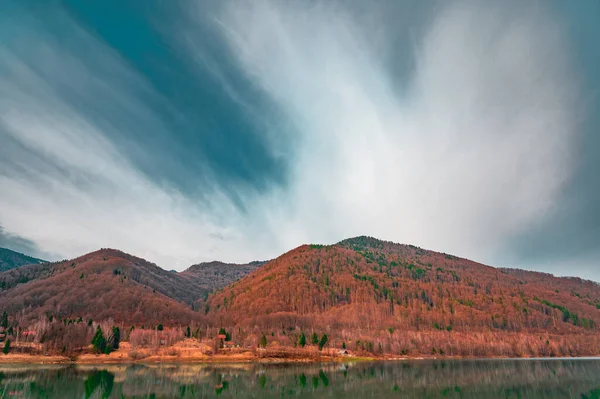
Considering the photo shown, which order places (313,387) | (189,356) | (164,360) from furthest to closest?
(189,356)
(164,360)
(313,387)

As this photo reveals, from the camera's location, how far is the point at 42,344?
144 metres

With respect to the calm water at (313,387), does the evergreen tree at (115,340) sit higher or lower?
higher

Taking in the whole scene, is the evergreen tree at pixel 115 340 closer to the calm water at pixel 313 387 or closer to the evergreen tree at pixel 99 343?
the evergreen tree at pixel 99 343

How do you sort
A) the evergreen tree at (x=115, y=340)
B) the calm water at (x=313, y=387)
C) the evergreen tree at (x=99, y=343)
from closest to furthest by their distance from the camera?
the calm water at (x=313, y=387) < the evergreen tree at (x=99, y=343) < the evergreen tree at (x=115, y=340)

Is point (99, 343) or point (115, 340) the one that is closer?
point (99, 343)

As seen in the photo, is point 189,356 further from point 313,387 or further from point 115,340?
point 313,387

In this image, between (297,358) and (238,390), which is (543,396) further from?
(297,358)

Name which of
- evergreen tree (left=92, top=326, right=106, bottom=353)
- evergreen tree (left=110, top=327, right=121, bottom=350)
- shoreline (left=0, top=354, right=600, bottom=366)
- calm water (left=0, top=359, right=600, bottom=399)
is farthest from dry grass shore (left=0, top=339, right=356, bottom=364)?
calm water (left=0, top=359, right=600, bottom=399)

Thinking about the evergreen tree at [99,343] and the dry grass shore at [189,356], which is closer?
the dry grass shore at [189,356]

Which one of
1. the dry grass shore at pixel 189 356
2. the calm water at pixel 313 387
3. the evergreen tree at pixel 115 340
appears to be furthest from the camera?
the evergreen tree at pixel 115 340

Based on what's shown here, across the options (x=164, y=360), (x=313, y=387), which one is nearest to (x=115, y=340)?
(x=164, y=360)

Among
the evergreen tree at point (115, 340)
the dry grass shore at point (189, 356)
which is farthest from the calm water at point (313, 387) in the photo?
the evergreen tree at point (115, 340)

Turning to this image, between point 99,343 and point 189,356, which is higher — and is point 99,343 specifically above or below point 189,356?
above

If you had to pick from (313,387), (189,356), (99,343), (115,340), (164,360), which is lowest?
(313,387)
